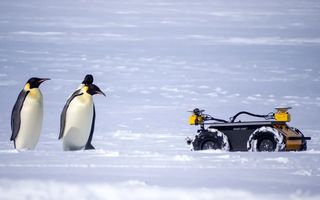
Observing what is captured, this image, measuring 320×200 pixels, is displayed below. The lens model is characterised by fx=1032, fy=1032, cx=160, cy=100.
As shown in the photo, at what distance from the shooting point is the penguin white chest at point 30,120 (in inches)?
394

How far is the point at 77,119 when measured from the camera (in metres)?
9.88

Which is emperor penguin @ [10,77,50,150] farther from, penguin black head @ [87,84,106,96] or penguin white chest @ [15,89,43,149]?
penguin black head @ [87,84,106,96]

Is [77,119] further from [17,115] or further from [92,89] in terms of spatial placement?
[17,115]

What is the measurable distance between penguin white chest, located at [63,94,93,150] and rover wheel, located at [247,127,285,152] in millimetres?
1813

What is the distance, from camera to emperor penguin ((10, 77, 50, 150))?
32.8ft

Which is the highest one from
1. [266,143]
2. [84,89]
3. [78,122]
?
[84,89]

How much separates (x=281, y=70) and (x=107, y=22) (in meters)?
8.08

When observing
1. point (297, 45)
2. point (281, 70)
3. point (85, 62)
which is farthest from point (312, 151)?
point (297, 45)

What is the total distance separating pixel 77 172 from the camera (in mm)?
7988

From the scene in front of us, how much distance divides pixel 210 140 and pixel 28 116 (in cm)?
199

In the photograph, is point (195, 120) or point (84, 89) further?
point (84, 89)

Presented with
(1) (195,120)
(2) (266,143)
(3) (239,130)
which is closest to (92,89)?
(1) (195,120)

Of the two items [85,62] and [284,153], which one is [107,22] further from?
[284,153]

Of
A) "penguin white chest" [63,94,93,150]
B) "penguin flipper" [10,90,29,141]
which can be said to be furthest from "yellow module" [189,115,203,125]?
"penguin flipper" [10,90,29,141]
